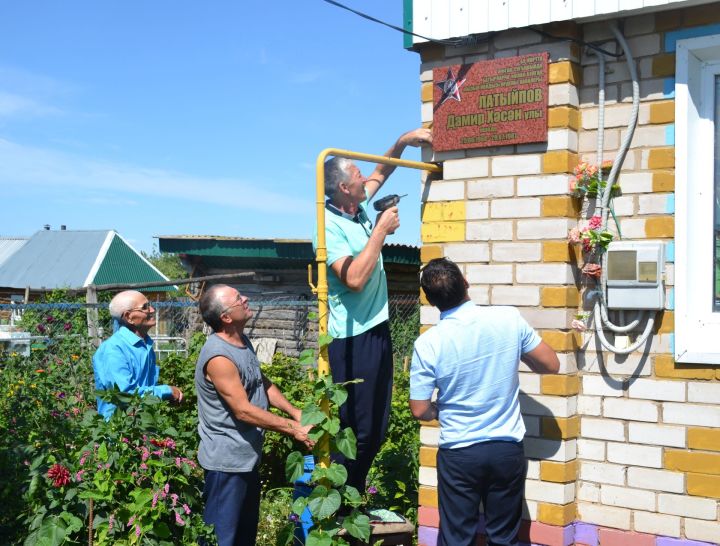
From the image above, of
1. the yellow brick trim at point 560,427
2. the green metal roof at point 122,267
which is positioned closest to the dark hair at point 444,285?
the yellow brick trim at point 560,427

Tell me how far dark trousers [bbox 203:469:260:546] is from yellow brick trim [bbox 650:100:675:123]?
2.70 metres

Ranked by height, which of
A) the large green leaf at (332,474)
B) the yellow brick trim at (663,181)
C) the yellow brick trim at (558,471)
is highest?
the yellow brick trim at (663,181)

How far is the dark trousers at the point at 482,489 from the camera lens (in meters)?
3.82

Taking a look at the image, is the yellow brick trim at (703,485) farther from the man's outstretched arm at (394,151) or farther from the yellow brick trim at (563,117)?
the man's outstretched arm at (394,151)

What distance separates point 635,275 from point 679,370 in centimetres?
50

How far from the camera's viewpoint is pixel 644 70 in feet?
13.8

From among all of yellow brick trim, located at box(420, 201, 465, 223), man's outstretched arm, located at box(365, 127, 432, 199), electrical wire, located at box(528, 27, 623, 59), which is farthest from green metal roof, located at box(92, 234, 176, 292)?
electrical wire, located at box(528, 27, 623, 59)

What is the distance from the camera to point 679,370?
4094 millimetres

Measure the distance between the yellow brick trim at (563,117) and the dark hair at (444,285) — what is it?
3.12 ft

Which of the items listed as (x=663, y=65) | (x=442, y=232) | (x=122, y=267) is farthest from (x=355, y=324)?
(x=122, y=267)

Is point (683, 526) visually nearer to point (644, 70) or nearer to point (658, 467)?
point (658, 467)

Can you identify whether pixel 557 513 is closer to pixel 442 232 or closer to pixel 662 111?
pixel 442 232

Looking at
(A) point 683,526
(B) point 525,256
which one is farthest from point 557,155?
(A) point 683,526

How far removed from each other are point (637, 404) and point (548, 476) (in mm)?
582
